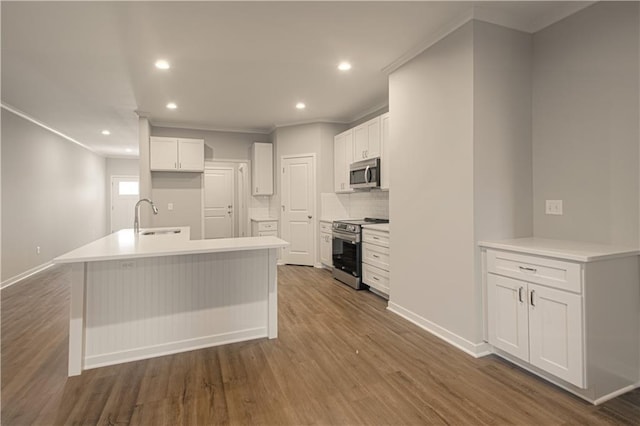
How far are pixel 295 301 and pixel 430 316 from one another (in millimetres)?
1615

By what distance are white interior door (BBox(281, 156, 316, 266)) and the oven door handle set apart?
2.73 ft

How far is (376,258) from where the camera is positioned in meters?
3.99

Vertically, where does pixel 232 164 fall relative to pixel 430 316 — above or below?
above

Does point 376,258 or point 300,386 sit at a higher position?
point 376,258

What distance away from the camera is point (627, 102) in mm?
2166

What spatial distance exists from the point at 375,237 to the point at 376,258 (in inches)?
10.3

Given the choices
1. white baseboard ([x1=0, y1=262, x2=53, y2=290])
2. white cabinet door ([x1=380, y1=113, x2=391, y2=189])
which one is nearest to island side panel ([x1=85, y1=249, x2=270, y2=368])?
white cabinet door ([x1=380, y1=113, x2=391, y2=189])

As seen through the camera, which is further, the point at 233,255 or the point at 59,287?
the point at 59,287

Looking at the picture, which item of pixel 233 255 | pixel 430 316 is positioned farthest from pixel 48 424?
pixel 430 316

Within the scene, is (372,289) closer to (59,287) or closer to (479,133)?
(479,133)

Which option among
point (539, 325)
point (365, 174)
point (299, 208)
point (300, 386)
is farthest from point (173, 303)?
point (299, 208)

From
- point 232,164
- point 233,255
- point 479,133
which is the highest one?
point 232,164

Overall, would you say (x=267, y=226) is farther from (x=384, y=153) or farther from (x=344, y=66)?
(x=344, y=66)

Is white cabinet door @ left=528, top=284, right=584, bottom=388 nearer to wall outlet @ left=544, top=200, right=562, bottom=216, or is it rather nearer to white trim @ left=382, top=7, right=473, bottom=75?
wall outlet @ left=544, top=200, right=562, bottom=216
